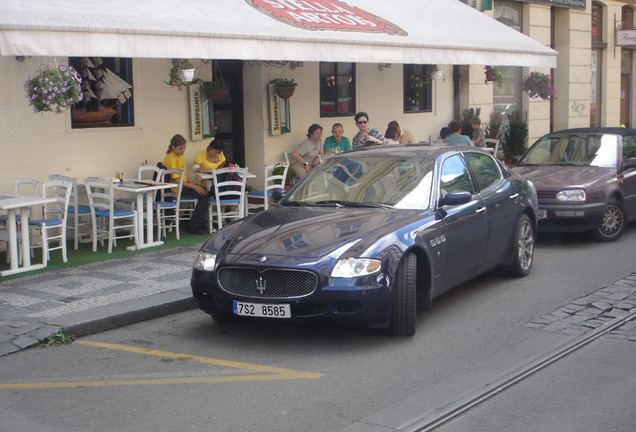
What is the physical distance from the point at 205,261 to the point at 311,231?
0.92 meters

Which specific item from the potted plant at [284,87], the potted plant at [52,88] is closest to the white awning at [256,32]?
the potted plant at [52,88]

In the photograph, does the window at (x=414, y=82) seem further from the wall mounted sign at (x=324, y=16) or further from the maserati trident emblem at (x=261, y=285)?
the maserati trident emblem at (x=261, y=285)

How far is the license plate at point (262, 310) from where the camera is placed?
655cm

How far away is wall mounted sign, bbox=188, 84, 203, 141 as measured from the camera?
513 inches

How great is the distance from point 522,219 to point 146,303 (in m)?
4.20

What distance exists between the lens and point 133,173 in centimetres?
1220

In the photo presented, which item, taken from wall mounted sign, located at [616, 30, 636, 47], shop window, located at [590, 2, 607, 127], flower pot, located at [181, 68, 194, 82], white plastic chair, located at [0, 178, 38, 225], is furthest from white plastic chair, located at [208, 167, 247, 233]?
wall mounted sign, located at [616, 30, 636, 47]

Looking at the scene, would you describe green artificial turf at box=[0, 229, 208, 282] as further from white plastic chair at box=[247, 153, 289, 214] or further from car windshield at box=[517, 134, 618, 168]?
car windshield at box=[517, 134, 618, 168]

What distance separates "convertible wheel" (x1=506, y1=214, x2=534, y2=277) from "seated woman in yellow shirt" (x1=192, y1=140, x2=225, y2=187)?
16.0 feet

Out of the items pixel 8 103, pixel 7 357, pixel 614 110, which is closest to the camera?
pixel 7 357

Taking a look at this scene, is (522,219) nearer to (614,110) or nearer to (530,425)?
(530,425)

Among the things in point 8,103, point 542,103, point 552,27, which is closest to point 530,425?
point 8,103

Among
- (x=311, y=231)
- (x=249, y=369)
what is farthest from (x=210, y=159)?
(x=249, y=369)

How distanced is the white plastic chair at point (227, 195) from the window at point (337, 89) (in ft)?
11.5
